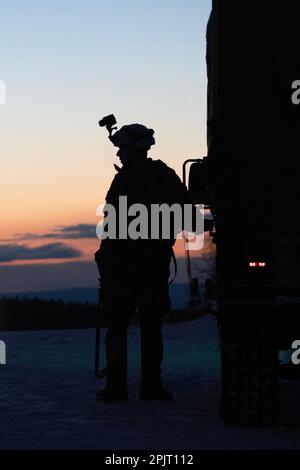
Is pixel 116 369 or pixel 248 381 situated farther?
pixel 116 369

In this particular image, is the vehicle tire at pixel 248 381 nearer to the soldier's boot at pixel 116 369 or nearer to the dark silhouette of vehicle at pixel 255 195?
the dark silhouette of vehicle at pixel 255 195

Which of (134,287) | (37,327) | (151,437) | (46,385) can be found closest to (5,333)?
(37,327)

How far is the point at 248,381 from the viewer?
7348mm

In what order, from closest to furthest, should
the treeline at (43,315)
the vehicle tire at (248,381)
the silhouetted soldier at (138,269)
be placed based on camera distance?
the vehicle tire at (248,381) → the silhouetted soldier at (138,269) → the treeline at (43,315)

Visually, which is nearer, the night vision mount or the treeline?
the night vision mount

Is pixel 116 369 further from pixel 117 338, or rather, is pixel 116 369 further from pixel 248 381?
pixel 248 381

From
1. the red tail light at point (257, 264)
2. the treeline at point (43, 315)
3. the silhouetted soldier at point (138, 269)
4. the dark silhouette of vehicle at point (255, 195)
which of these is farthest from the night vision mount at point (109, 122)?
the treeline at point (43, 315)

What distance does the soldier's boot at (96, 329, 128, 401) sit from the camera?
8.90m

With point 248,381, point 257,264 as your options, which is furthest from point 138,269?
point 257,264

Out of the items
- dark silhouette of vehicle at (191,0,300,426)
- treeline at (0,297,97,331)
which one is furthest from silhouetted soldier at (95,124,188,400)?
treeline at (0,297,97,331)

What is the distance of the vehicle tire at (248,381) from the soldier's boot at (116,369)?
64.4 inches

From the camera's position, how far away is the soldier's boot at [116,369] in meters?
8.90

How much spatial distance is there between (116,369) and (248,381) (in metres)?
1.79

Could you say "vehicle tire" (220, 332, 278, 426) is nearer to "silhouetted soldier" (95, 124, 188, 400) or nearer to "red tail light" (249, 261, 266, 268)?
"red tail light" (249, 261, 266, 268)
